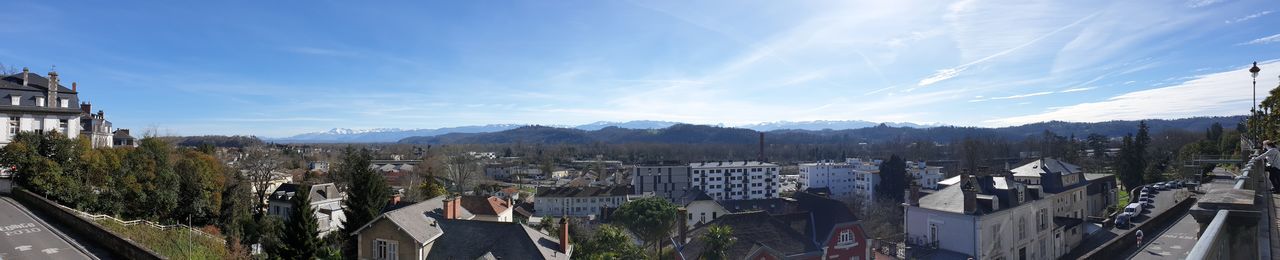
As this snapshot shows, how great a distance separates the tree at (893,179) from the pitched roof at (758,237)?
3670 centimetres

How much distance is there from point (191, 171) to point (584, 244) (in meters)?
16.5

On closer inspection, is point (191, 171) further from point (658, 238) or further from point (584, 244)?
point (658, 238)

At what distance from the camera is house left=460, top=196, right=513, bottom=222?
100 feet

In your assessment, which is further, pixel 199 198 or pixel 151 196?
pixel 199 198

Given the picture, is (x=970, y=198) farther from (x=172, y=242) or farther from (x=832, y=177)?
(x=832, y=177)

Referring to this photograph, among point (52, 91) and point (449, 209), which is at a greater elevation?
point (52, 91)

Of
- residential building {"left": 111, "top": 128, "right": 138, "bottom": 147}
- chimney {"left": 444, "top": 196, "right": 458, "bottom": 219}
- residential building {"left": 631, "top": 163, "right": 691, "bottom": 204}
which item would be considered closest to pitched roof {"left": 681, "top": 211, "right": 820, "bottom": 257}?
chimney {"left": 444, "top": 196, "right": 458, "bottom": 219}

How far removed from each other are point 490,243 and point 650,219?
31.3ft

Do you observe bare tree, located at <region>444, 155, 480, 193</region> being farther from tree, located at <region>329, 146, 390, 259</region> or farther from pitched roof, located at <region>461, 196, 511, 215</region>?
tree, located at <region>329, 146, 390, 259</region>

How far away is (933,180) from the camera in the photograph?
70.6m

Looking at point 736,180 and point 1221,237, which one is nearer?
point 1221,237

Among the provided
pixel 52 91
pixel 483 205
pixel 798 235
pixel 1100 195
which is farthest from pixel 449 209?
pixel 1100 195

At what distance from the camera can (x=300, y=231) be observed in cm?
1755

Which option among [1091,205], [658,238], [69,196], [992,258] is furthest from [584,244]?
[1091,205]
